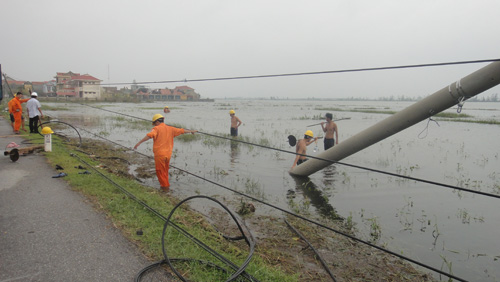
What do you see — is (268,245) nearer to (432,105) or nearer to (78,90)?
(432,105)

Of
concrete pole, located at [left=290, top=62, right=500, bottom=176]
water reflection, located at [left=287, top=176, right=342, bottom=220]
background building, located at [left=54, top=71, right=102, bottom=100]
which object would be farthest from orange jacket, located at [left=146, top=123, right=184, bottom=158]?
background building, located at [left=54, top=71, right=102, bottom=100]

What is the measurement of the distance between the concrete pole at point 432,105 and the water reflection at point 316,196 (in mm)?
1250

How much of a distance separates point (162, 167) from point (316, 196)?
152 inches

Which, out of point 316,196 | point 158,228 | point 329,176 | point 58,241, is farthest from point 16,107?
point 329,176

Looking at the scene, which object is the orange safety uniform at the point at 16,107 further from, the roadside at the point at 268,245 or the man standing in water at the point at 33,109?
the roadside at the point at 268,245

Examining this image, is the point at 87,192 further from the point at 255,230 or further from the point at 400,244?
the point at 400,244

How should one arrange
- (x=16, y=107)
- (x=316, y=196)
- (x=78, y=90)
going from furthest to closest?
(x=78, y=90)
(x=16, y=107)
(x=316, y=196)

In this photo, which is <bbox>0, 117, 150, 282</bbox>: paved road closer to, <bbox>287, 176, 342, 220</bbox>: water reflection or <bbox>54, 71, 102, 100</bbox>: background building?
<bbox>287, 176, 342, 220</bbox>: water reflection

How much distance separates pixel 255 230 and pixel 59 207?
3.24 metres

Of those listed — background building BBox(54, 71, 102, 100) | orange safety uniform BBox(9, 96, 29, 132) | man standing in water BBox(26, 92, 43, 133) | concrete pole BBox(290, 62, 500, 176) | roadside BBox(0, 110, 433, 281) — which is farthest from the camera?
background building BBox(54, 71, 102, 100)

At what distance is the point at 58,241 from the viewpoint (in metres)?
3.90

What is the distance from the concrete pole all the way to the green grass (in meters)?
3.35

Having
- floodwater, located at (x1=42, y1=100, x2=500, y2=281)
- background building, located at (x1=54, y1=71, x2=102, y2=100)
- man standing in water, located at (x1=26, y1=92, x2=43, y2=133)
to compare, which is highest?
background building, located at (x1=54, y1=71, x2=102, y2=100)

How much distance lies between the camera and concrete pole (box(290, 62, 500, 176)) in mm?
4285
